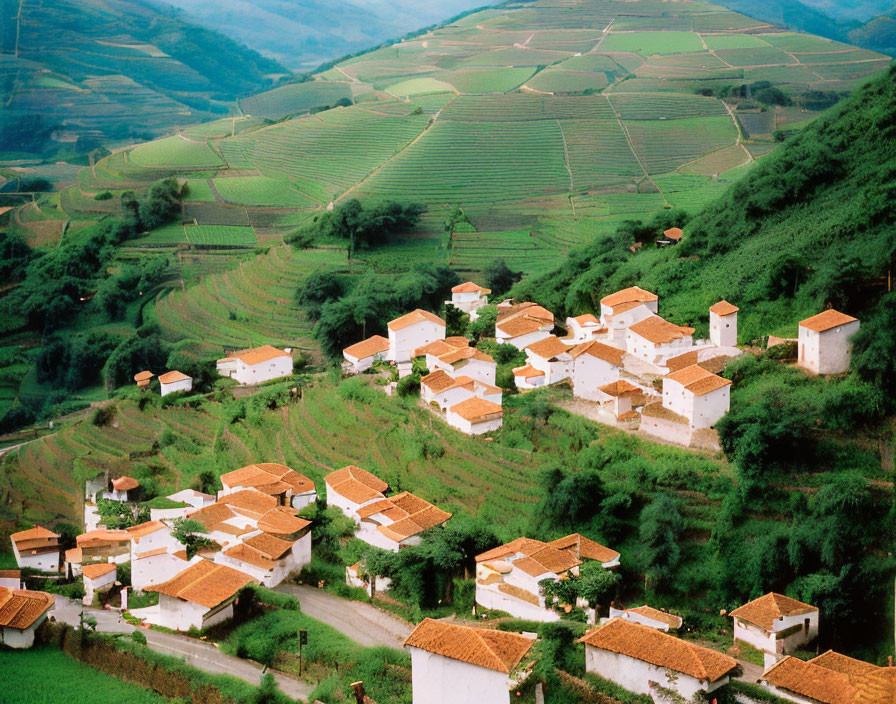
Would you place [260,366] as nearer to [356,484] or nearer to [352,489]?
[356,484]

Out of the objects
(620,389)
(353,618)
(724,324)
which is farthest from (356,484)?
(724,324)

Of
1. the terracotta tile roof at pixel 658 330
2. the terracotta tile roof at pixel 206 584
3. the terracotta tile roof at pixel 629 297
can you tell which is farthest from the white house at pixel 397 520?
the terracotta tile roof at pixel 629 297

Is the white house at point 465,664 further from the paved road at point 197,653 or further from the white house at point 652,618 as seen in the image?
the white house at point 652,618

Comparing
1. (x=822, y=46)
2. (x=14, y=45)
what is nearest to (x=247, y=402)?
(x=822, y=46)

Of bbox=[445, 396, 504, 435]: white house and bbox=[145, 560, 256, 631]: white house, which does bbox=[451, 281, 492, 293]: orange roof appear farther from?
bbox=[145, 560, 256, 631]: white house

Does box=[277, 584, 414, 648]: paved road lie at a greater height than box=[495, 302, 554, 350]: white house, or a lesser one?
lesser

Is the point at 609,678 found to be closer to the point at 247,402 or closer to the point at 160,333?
the point at 247,402

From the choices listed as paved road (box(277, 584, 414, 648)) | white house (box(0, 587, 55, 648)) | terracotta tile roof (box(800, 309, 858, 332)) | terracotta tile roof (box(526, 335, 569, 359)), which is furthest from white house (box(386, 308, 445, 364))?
white house (box(0, 587, 55, 648))

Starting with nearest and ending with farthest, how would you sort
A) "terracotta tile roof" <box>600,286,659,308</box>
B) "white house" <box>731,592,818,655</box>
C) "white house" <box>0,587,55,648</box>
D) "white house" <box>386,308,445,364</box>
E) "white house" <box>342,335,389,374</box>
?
"white house" <box>731,592,818,655</box>
"white house" <box>0,587,55,648</box>
"terracotta tile roof" <box>600,286,659,308</box>
"white house" <box>386,308,445,364</box>
"white house" <box>342,335,389,374</box>
